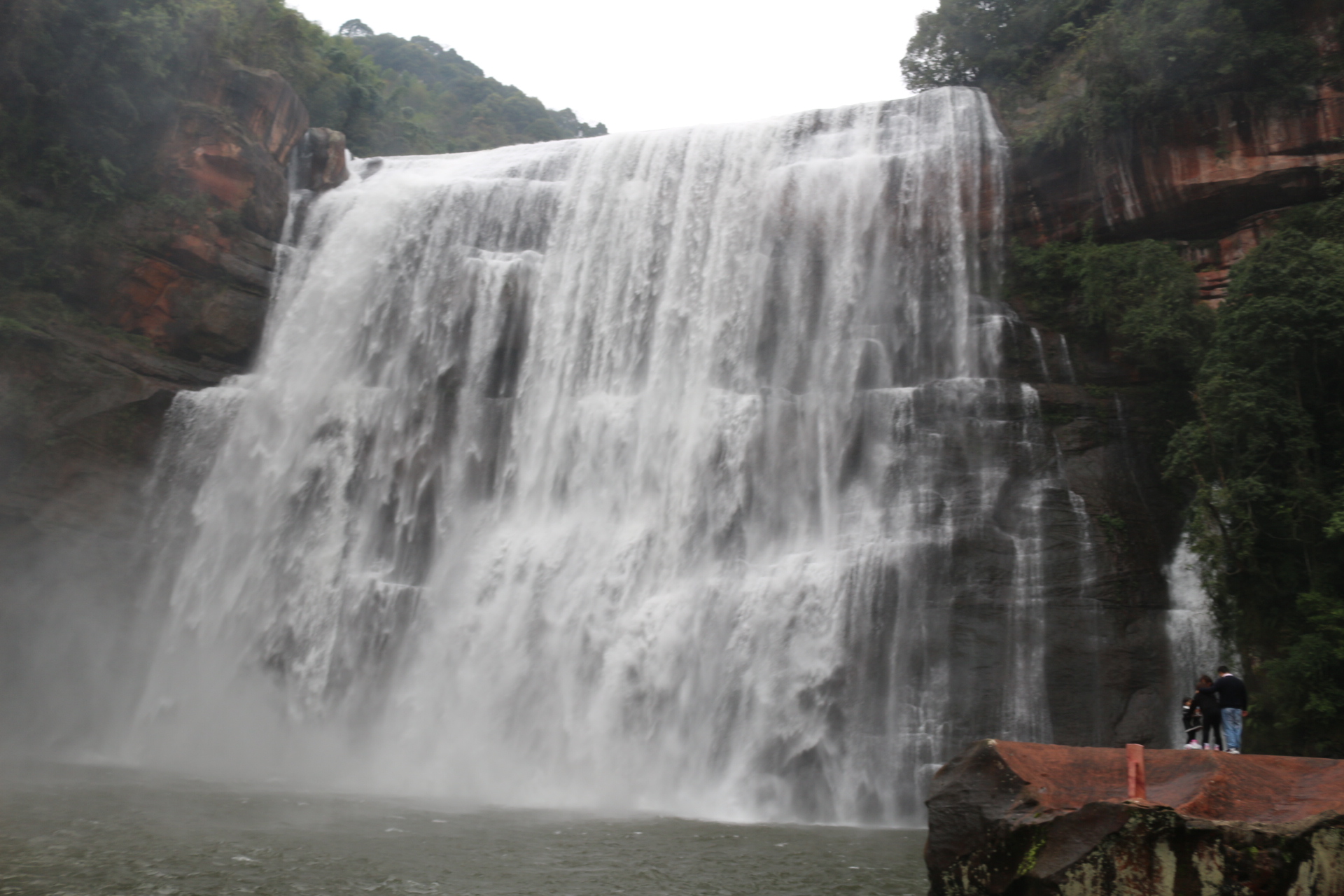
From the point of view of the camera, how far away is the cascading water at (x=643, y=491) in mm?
16234

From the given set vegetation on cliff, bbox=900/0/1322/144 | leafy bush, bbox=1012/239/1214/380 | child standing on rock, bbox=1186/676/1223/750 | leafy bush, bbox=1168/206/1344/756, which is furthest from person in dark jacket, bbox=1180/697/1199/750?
vegetation on cliff, bbox=900/0/1322/144

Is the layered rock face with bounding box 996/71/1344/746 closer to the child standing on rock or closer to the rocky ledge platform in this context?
the child standing on rock

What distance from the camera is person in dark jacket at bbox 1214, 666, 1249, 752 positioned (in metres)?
11.1

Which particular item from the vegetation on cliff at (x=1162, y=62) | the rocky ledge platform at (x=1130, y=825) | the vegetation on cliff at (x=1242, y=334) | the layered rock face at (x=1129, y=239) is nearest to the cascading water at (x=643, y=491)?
the layered rock face at (x=1129, y=239)

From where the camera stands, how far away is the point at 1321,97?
59.4 feet

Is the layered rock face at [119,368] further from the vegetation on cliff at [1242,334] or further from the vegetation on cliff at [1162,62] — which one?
the vegetation on cliff at [1162,62]

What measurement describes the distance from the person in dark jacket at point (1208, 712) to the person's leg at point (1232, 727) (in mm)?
87

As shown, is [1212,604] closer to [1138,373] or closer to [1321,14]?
[1138,373]

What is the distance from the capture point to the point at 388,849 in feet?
32.1

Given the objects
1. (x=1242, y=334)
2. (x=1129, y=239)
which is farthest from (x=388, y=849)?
(x=1129, y=239)

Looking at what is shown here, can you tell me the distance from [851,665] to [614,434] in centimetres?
731

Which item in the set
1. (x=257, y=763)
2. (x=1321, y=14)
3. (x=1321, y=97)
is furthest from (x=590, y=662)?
(x=1321, y=14)

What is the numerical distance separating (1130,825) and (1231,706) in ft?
20.4

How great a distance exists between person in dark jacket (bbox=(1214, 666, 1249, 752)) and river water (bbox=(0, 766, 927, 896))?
3.90m
